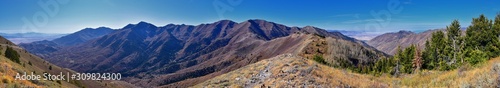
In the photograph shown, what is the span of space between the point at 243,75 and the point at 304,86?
11319 mm

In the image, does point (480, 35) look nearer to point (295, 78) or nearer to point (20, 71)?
point (295, 78)

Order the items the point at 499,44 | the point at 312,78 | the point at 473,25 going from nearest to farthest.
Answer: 1. the point at 312,78
2. the point at 499,44
3. the point at 473,25

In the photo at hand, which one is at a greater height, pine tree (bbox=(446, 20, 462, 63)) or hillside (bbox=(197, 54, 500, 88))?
pine tree (bbox=(446, 20, 462, 63))

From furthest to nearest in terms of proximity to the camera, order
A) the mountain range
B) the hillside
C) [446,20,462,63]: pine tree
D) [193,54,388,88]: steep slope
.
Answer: [446,20,462,63]: pine tree → the mountain range → [193,54,388,88]: steep slope → the hillside

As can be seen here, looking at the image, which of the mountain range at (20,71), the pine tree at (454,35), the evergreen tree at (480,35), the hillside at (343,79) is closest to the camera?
the hillside at (343,79)

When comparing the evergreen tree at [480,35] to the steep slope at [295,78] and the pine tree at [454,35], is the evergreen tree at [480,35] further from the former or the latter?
the steep slope at [295,78]

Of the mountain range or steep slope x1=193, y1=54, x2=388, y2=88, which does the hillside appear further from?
the mountain range

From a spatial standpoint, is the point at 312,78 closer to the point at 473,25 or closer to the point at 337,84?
the point at 337,84

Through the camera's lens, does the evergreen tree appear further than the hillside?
Yes

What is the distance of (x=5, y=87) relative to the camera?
22.0 metres

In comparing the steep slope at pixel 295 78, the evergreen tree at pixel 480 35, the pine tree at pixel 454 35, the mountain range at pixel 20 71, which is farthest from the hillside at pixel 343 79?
the pine tree at pixel 454 35

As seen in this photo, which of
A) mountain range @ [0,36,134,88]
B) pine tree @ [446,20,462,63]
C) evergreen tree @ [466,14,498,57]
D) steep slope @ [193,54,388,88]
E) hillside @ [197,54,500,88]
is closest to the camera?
hillside @ [197,54,500,88]

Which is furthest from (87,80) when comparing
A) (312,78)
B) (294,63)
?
(312,78)

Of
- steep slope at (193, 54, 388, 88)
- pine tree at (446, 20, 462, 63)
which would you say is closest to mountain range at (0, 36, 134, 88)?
steep slope at (193, 54, 388, 88)
